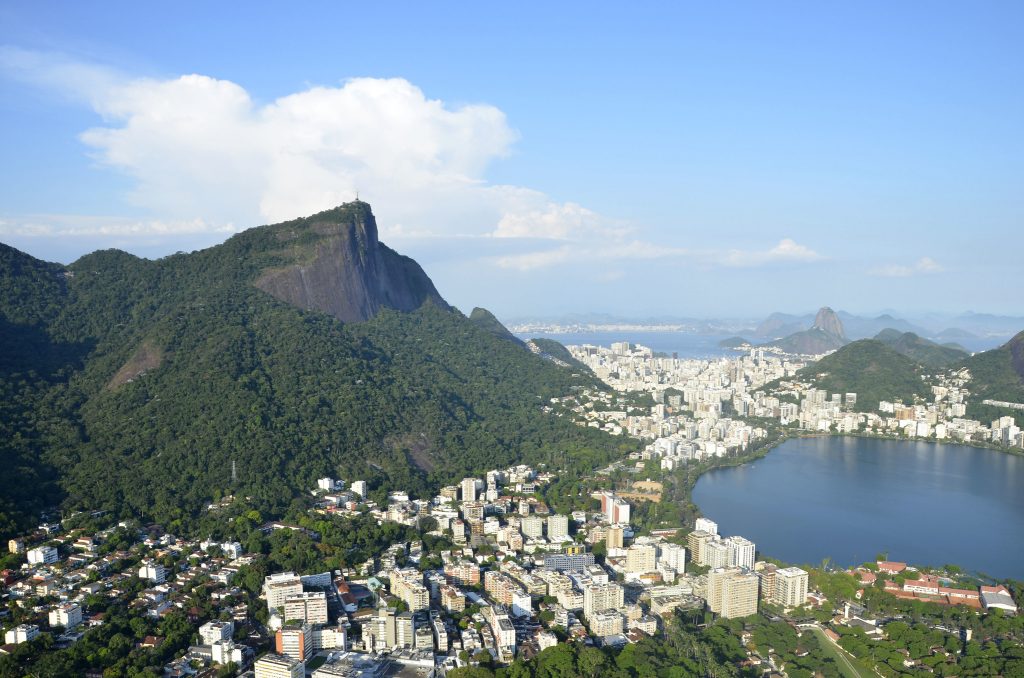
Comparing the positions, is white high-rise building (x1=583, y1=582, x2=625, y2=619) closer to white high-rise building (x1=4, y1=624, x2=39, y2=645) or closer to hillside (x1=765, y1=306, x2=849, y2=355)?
white high-rise building (x1=4, y1=624, x2=39, y2=645)

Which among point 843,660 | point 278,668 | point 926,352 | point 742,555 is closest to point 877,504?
point 742,555

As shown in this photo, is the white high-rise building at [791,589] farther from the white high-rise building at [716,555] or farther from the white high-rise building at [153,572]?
the white high-rise building at [153,572]

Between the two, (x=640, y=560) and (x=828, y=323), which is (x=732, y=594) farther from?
(x=828, y=323)

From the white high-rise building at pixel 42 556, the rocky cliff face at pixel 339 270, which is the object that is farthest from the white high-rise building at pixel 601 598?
the rocky cliff face at pixel 339 270

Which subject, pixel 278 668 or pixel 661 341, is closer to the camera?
pixel 278 668

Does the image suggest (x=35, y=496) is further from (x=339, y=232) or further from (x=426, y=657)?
(x=339, y=232)

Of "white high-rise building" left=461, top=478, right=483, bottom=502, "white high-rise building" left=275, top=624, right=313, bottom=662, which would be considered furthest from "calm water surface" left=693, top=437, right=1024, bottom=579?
"white high-rise building" left=275, top=624, right=313, bottom=662
